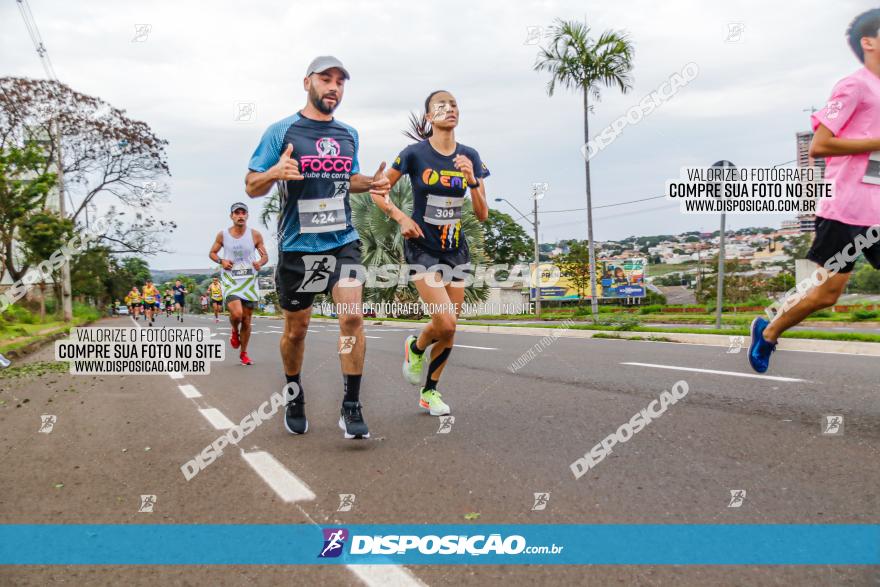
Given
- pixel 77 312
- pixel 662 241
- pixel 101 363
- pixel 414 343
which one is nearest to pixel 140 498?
pixel 414 343

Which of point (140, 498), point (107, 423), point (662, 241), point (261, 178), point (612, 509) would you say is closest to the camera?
point (612, 509)

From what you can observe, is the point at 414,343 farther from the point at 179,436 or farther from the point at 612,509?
the point at 612,509

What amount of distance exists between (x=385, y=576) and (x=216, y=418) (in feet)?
11.3

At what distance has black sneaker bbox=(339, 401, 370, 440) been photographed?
13.4 feet

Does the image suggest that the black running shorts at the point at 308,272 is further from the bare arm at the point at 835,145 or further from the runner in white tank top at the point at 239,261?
the runner in white tank top at the point at 239,261

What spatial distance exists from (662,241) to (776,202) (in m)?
180

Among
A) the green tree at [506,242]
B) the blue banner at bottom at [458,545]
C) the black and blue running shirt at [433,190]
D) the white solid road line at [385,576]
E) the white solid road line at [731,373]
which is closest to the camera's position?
the white solid road line at [385,576]

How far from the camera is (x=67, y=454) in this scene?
419 centimetres

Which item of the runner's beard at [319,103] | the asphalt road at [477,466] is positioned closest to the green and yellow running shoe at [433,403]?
the asphalt road at [477,466]

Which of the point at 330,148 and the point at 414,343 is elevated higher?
the point at 330,148

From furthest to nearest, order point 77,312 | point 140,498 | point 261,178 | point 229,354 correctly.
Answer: point 77,312, point 229,354, point 261,178, point 140,498

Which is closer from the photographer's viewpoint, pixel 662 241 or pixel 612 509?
pixel 612 509

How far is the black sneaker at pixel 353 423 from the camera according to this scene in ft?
13.4

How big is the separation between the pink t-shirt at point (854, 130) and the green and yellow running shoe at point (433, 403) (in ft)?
9.33
